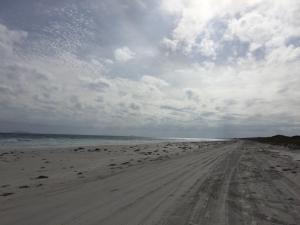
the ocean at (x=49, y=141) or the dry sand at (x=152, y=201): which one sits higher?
the ocean at (x=49, y=141)

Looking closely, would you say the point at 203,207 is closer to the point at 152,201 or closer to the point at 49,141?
the point at 152,201

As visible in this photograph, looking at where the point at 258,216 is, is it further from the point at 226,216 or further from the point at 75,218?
the point at 75,218

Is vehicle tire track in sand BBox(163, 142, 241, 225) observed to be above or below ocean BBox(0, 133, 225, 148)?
below

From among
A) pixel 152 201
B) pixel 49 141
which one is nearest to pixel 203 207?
pixel 152 201

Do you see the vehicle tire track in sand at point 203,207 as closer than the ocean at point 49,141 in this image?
Yes

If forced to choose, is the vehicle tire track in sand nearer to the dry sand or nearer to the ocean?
the dry sand

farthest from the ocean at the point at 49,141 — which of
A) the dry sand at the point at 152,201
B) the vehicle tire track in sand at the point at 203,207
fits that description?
the vehicle tire track in sand at the point at 203,207

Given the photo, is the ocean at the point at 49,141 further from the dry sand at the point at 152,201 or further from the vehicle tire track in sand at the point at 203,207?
the vehicle tire track in sand at the point at 203,207

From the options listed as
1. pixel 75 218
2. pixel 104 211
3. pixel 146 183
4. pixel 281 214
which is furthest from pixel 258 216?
pixel 146 183

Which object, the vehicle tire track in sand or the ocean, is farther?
the ocean

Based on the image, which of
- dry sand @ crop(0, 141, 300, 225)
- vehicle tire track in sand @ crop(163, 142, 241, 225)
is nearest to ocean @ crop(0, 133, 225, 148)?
dry sand @ crop(0, 141, 300, 225)

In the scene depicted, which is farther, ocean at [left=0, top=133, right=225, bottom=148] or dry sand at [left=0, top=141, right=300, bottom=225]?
ocean at [left=0, top=133, right=225, bottom=148]

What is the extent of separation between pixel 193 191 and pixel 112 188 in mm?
2887

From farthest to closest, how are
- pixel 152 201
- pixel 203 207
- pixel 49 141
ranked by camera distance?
1. pixel 49 141
2. pixel 152 201
3. pixel 203 207
